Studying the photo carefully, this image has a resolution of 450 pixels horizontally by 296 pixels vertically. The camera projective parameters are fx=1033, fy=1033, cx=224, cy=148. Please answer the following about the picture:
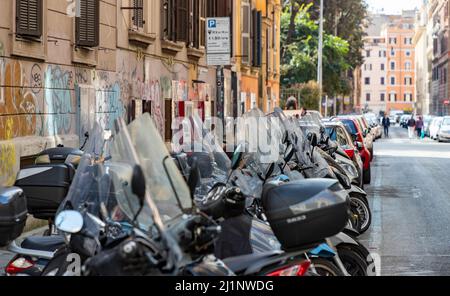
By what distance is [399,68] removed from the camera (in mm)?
195750

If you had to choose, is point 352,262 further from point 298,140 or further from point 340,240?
point 298,140

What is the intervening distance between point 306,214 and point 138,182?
112 centimetres

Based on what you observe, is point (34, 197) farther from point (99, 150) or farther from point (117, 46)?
point (117, 46)

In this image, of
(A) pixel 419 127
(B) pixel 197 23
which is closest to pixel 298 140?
(B) pixel 197 23

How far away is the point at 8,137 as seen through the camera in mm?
13562

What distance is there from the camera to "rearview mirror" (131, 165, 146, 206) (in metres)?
4.73

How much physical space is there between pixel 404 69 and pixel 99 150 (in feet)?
636

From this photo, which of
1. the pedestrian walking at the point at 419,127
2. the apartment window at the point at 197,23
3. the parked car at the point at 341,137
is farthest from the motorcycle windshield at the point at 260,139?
the pedestrian walking at the point at 419,127

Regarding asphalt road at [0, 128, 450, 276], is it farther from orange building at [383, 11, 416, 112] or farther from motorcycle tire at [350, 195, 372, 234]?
orange building at [383, 11, 416, 112]

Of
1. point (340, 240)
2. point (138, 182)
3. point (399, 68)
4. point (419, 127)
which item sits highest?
point (399, 68)

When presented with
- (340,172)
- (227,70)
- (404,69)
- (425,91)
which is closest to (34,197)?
(340,172)

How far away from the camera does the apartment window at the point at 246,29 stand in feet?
116

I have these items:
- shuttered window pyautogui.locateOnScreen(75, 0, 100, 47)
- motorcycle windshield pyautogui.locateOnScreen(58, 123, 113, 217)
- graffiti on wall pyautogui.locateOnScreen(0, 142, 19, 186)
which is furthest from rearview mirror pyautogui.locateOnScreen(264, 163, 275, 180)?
shuttered window pyautogui.locateOnScreen(75, 0, 100, 47)

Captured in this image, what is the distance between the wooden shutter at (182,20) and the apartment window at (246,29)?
1064 centimetres
